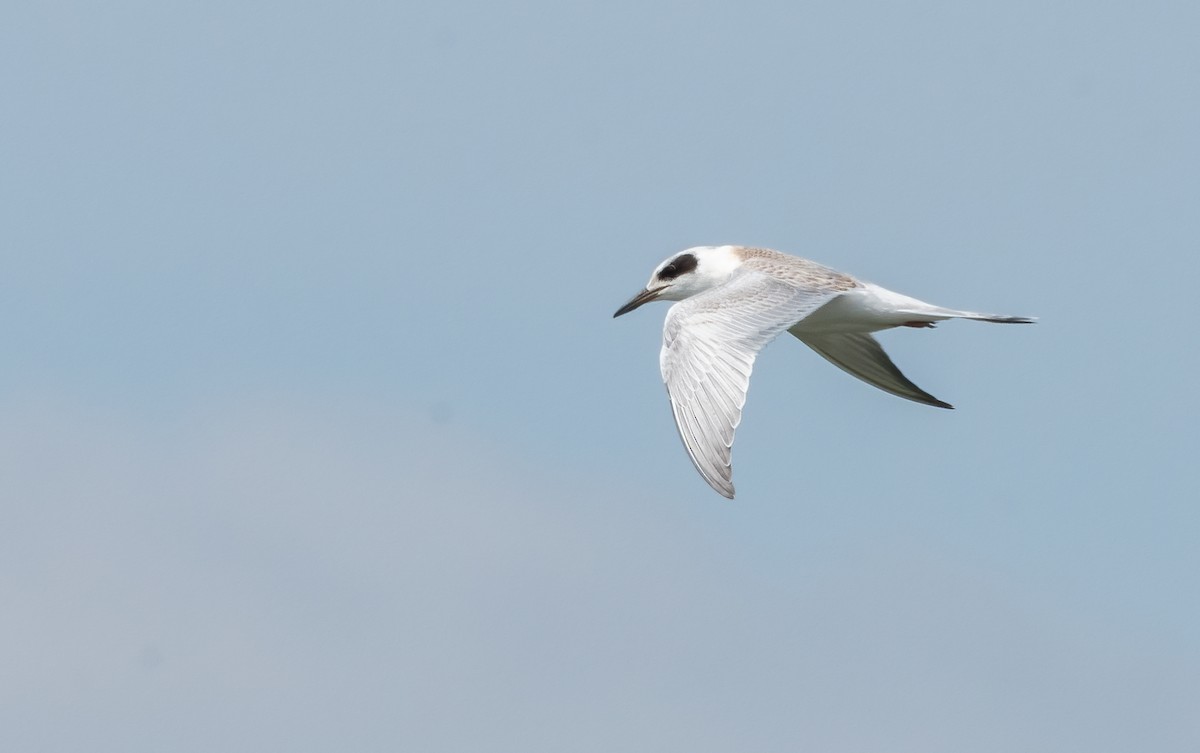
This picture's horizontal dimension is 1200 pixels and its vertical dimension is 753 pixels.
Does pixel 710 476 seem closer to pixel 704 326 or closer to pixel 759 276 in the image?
pixel 704 326

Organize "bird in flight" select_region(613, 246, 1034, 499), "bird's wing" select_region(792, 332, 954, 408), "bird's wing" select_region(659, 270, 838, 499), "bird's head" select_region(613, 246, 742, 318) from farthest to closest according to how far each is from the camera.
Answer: "bird's wing" select_region(792, 332, 954, 408), "bird's head" select_region(613, 246, 742, 318), "bird in flight" select_region(613, 246, 1034, 499), "bird's wing" select_region(659, 270, 838, 499)

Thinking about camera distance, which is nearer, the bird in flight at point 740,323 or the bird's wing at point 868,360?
the bird in flight at point 740,323

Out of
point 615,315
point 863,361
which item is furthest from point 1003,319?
point 615,315

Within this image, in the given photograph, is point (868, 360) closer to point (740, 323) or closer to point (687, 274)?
point (687, 274)

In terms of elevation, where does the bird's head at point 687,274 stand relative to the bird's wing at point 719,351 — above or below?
above

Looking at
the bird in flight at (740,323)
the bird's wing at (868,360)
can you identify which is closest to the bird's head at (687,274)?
the bird in flight at (740,323)

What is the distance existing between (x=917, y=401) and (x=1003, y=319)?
6.25 ft

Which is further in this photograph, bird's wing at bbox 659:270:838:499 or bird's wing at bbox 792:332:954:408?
bird's wing at bbox 792:332:954:408

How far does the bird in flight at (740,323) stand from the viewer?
1505cm

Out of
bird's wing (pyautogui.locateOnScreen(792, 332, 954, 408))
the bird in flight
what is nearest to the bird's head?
the bird in flight

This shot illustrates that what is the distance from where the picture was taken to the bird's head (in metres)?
19.0

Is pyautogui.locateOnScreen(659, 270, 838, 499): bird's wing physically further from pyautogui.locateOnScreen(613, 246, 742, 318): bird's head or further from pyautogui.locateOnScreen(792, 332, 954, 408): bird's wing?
pyautogui.locateOnScreen(792, 332, 954, 408): bird's wing

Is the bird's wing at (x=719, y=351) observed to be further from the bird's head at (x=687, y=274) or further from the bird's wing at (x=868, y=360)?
the bird's wing at (x=868, y=360)

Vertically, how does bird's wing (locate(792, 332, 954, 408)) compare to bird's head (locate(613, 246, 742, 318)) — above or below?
below
